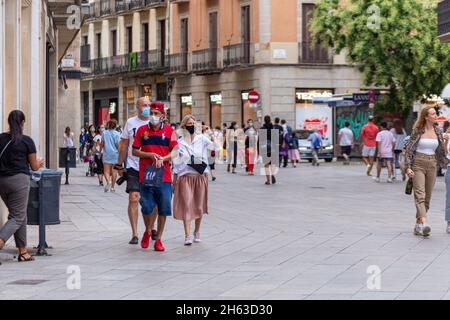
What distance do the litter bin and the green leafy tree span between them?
29634mm

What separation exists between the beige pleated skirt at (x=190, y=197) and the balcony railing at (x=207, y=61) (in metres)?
41.6

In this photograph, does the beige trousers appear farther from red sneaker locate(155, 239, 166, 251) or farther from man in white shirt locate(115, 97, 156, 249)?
red sneaker locate(155, 239, 166, 251)

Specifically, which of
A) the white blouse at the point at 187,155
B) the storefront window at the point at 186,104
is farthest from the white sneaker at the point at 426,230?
the storefront window at the point at 186,104

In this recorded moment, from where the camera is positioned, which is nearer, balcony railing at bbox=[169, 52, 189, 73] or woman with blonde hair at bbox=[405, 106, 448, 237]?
woman with blonde hair at bbox=[405, 106, 448, 237]

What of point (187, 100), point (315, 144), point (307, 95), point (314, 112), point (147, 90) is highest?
point (147, 90)

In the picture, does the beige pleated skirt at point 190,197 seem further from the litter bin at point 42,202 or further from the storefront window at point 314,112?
the storefront window at point 314,112

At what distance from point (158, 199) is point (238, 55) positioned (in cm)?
4072

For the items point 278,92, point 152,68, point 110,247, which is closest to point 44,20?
point 110,247

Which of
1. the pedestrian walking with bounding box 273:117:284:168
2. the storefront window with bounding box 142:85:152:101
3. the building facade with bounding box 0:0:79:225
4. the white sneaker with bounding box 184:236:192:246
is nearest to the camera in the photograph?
the white sneaker with bounding box 184:236:192:246

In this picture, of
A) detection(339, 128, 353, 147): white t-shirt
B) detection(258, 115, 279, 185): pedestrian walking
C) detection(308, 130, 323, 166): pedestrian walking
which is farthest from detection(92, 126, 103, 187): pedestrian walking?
detection(308, 130, 323, 166): pedestrian walking

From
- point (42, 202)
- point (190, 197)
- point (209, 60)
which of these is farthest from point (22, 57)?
point (209, 60)

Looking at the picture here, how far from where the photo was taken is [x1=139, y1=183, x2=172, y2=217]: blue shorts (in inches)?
602

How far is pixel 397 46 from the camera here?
4459cm

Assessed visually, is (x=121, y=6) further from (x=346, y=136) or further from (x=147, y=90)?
(x=346, y=136)
